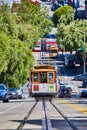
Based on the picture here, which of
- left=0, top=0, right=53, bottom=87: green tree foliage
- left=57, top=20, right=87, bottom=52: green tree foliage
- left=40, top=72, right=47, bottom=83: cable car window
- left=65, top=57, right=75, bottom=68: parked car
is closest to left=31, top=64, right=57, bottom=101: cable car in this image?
left=40, top=72, right=47, bottom=83: cable car window

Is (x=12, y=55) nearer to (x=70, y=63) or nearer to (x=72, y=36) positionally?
(x=70, y=63)

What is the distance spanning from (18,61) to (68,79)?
30442 millimetres

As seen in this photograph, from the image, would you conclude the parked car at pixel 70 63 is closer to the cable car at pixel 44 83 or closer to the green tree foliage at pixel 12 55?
the green tree foliage at pixel 12 55

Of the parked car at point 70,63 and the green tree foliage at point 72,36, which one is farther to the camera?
the green tree foliage at point 72,36

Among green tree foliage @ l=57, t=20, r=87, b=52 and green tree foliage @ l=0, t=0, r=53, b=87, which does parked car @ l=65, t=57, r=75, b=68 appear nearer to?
green tree foliage @ l=57, t=20, r=87, b=52

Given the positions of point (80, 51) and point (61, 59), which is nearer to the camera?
point (80, 51)

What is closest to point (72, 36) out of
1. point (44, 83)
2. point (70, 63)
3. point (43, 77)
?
point (70, 63)

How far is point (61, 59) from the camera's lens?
135 metres

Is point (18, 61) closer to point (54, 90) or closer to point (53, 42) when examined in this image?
point (54, 90)

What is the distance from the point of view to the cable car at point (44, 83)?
196 feet

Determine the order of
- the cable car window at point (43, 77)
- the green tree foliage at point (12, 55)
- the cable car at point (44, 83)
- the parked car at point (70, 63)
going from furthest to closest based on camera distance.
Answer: the parked car at point (70, 63) → the green tree foliage at point (12, 55) → the cable car window at point (43, 77) → the cable car at point (44, 83)

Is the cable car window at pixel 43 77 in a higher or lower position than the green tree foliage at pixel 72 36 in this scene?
lower

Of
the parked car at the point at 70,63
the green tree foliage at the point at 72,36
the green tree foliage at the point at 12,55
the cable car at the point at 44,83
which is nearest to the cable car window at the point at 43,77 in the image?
the cable car at the point at 44,83

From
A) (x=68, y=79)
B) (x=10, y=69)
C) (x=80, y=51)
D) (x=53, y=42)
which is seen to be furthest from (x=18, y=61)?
(x=53, y=42)
